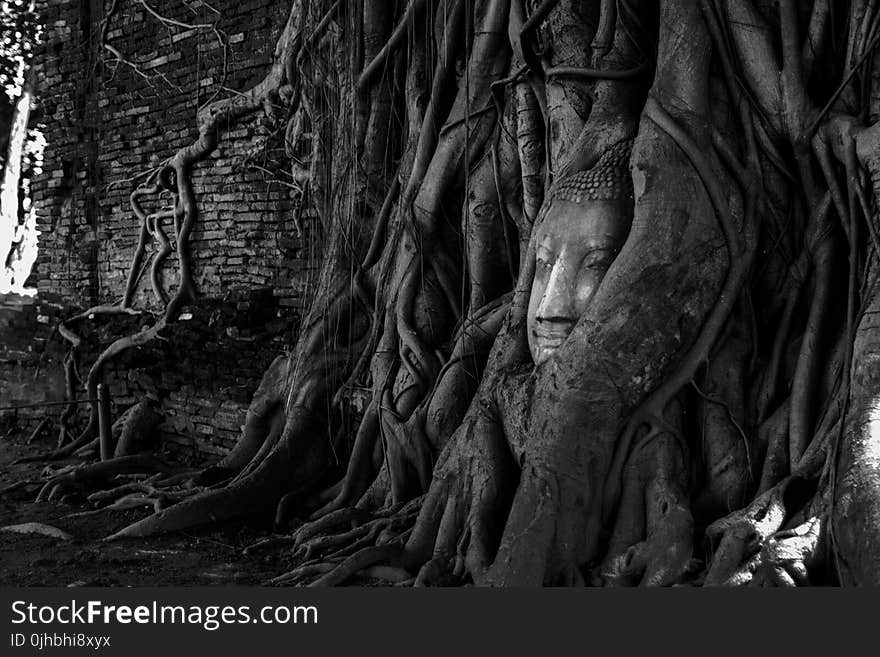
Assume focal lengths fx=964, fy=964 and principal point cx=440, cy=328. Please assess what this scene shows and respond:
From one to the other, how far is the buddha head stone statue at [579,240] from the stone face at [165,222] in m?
2.69

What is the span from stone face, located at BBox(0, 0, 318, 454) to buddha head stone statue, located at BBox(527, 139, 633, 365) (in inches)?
106

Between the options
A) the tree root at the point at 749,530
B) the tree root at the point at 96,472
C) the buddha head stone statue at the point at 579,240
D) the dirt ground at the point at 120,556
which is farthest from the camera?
the tree root at the point at 96,472

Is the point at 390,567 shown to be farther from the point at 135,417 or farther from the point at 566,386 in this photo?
the point at 135,417

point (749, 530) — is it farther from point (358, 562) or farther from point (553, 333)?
point (358, 562)

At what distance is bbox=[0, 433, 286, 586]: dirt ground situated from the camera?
4168mm

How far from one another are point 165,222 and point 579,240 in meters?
4.92

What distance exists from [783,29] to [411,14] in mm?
2238

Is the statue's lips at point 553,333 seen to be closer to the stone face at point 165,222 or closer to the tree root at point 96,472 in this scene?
the stone face at point 165,222

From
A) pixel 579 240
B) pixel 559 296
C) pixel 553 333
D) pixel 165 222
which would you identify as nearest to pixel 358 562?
pixel 553 333

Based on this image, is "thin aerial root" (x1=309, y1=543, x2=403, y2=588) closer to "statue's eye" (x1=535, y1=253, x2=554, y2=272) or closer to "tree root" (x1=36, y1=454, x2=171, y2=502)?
"statue's eye" (x1=535, y1=253, x2=554, y2=272)

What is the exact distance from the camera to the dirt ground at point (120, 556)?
13.7ft

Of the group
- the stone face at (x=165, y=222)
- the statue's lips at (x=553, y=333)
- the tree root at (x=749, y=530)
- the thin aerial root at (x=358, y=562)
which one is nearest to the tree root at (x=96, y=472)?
the stone face at (x=165, y=222)

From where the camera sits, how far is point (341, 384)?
17.9ft

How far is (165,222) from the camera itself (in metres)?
7.82
